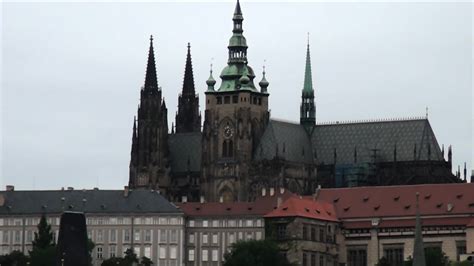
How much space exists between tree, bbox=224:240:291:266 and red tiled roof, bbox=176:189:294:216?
43.5 feet

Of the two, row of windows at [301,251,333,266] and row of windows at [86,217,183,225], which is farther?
row of windows at [86,217,183,225]

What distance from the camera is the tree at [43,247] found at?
172750mm

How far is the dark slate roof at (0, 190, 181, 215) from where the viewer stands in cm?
19150

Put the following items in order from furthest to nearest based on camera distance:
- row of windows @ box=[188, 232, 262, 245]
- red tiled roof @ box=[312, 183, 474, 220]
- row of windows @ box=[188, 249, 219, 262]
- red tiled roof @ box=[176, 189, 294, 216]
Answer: red tiled roof @ box=[176, 189, 294, 216], row of windows @ box=[188, 232, 262, 245], row of windows @ box=[188, 249, 219, 262], red tiled roof @ box=[312, 183, 474, 220]

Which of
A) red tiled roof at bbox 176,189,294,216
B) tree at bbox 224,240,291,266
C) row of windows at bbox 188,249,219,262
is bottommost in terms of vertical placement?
tree at bbox 224,240,291,266

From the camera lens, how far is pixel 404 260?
184 metres

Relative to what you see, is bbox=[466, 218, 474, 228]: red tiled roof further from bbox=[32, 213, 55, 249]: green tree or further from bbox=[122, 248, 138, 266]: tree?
bbox=[32, 213, 55, 249]: green tree

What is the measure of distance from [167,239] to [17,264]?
18.4 m

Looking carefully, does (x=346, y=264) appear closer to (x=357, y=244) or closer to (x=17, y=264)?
(x=357, y=244)

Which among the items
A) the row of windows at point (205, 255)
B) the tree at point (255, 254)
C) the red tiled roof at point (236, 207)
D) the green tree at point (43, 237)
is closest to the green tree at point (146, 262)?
the row of windows at point (205, 255)

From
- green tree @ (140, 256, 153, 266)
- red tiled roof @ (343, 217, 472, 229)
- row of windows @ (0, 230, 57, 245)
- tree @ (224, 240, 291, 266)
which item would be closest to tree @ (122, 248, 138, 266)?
green tree @ (140, 256, 153, 266)

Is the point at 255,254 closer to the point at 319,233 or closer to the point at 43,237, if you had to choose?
the point at 319,233

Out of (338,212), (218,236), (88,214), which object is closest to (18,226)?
(88,214)

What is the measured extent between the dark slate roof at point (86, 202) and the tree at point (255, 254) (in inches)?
639
